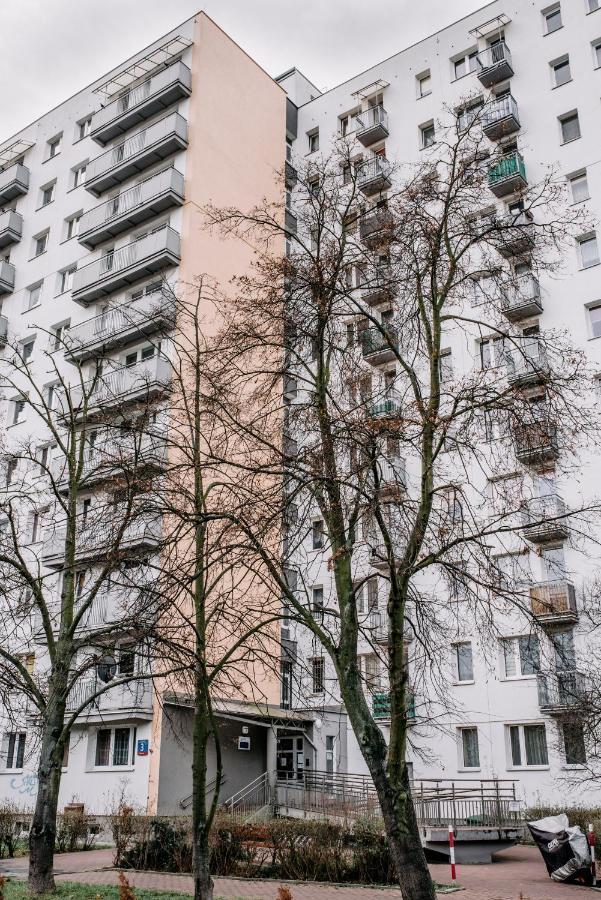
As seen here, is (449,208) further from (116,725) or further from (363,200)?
(116,725)

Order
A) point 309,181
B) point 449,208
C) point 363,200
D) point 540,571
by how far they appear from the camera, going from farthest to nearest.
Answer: point 540,571 < point 363,200 < point 309,181 < point 449,208

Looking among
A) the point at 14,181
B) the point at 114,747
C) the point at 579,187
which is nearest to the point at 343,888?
the point at 114,747

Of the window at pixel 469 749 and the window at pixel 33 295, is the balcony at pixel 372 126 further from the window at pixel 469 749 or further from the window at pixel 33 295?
the window at pixel 469 749

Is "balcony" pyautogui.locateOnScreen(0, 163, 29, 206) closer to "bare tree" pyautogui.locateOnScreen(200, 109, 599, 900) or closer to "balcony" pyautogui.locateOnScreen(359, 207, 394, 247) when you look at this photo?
"bare tree" pyautogui.locateOnScreen(200, 109, 599, 900)

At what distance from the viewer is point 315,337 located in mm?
12500

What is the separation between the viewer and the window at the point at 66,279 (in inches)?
1515

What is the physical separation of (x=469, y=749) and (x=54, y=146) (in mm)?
34446

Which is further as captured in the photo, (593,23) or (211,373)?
(593,23)

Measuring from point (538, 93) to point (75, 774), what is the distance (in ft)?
103

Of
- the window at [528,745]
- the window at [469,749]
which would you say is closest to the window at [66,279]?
the window at [469,749]

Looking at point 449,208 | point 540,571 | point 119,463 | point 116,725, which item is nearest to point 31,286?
point 116,725

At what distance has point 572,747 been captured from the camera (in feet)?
89.5

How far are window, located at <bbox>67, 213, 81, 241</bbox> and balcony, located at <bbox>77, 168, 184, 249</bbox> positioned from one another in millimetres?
2577

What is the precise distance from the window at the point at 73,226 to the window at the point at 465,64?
18.4 meters
